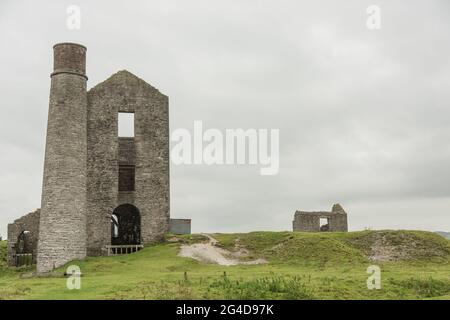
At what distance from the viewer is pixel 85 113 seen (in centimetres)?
3641

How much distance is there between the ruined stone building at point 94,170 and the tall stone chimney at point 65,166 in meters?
0.06

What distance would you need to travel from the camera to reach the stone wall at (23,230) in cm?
3994

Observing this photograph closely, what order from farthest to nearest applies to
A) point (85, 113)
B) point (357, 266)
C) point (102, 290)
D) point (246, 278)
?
point (85, 113), point (357, 266), point (246, 278), point (102, 290)

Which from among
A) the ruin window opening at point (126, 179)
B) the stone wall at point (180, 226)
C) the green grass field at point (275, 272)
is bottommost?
the green grass field at point (275, 272)

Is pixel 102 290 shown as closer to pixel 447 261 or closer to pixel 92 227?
pixel 92 227

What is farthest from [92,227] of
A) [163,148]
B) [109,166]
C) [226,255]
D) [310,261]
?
[310,261]

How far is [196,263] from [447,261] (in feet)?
47.0

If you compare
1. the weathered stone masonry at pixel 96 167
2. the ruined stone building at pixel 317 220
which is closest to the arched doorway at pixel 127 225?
the weathered stone masonry at pixel 96 167

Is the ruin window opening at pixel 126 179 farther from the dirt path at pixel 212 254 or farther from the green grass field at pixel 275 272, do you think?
the dirt path at pixel 212 254

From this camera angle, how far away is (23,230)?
40.2 metres

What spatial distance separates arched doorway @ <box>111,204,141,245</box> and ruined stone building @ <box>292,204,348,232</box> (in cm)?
1263

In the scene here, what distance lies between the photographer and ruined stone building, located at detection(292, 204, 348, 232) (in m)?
45.5

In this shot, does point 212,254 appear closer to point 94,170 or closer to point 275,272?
point 275,272
